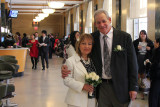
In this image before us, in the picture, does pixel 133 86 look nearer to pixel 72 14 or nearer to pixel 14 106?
pixel 14 106

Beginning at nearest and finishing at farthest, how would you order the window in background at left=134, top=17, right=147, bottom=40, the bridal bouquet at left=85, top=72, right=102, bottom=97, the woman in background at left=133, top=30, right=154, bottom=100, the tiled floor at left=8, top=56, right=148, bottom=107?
Answer: the bridal bouquet at left=85, top=72, right=102, bottom=97 → the tiled floor at left=8, top=56, right=148, bottom=107 → the woman in background at left=133, top=30, right=154, bottom=100 → the window in background at left=134, top=17, right=147, bottom=40

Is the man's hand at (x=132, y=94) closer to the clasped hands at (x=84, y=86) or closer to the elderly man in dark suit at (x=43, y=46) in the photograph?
the clasped hands at (x=84, y=86)

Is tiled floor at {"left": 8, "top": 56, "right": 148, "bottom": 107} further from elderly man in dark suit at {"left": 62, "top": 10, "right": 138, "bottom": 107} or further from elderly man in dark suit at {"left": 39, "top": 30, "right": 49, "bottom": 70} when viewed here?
elderly man in dark suit at {"left": 62, "top": 10, "right": 138, "bottom": 107}

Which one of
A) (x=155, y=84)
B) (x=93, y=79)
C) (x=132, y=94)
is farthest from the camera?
(x=155, y=84)

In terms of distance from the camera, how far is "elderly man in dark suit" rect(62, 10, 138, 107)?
2.86m

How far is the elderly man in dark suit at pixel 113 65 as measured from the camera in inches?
113

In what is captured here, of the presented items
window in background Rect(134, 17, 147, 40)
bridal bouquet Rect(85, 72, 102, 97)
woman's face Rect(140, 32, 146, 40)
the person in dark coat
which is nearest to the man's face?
bridal bouquet Rect(85, 72, 102, 97)

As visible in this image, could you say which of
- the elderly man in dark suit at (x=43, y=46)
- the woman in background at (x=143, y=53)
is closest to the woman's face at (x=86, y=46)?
the woman in background at (x=143, y=53)

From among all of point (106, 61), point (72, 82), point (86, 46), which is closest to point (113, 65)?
point (106, 61)

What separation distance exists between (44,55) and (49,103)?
6885mm

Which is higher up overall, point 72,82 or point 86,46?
point 86,46

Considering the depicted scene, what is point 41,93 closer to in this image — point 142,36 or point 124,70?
point 142,36

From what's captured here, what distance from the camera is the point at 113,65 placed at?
287cm

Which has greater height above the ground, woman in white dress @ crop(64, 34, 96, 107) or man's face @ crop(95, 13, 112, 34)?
man's face @ crop(95, 13, 112, 34)
